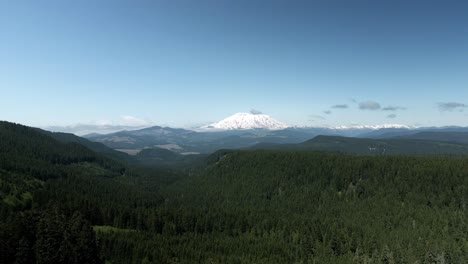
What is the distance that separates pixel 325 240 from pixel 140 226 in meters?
96.3

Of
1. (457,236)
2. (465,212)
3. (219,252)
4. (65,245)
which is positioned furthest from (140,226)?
(465,212)

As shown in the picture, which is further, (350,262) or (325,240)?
(325,240)

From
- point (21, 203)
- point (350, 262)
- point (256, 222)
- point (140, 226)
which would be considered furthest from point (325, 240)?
point (21, 203)

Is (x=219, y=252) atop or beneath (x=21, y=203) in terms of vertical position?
beneath

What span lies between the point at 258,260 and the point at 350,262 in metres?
38.9

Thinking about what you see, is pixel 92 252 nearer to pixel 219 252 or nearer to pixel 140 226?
pixel 219 252

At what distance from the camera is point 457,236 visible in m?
164

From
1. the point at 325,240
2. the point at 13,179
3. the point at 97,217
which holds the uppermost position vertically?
the point at 13,179

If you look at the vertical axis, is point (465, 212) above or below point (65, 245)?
below

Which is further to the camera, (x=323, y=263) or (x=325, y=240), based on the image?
(x=325, y=240)

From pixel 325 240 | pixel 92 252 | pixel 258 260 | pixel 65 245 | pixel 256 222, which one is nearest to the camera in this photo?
pixel 65 245

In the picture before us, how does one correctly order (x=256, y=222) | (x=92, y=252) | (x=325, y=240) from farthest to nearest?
(x=256, y=222) < (x=325, y=240) < (x=92, y=252)

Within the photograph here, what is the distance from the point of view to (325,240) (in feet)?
533

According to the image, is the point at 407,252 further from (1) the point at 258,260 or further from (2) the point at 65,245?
(2) the point at 65,245
